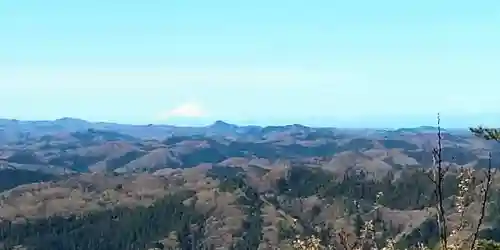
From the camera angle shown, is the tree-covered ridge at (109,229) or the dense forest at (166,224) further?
the tree-covered ridge at (109,229)

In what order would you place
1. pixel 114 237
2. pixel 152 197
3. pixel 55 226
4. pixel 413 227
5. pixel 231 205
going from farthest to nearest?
pixel 152 197 < pixel 231 205 < pixel 55 226 < pixel 114 237 < pixel 413 227

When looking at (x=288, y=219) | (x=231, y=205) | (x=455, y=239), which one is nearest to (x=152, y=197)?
(x=231, y=205)

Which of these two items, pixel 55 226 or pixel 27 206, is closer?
pixel 55 226

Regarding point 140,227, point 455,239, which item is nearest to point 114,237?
point 140,227

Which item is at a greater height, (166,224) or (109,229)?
(166,224)

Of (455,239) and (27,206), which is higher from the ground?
(455,239)

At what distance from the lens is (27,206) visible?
182625 mm

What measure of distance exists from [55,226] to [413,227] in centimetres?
8610

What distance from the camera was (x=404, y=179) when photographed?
19175 cm

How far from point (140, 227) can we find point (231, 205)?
2712 cm

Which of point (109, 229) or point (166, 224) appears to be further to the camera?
point (166, 224)

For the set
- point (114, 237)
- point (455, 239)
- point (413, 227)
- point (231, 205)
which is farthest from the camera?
point (231, 205)

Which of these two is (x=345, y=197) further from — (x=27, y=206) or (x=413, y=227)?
(x=27, y=206)

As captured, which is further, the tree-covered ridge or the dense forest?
the tree-covered ridge
